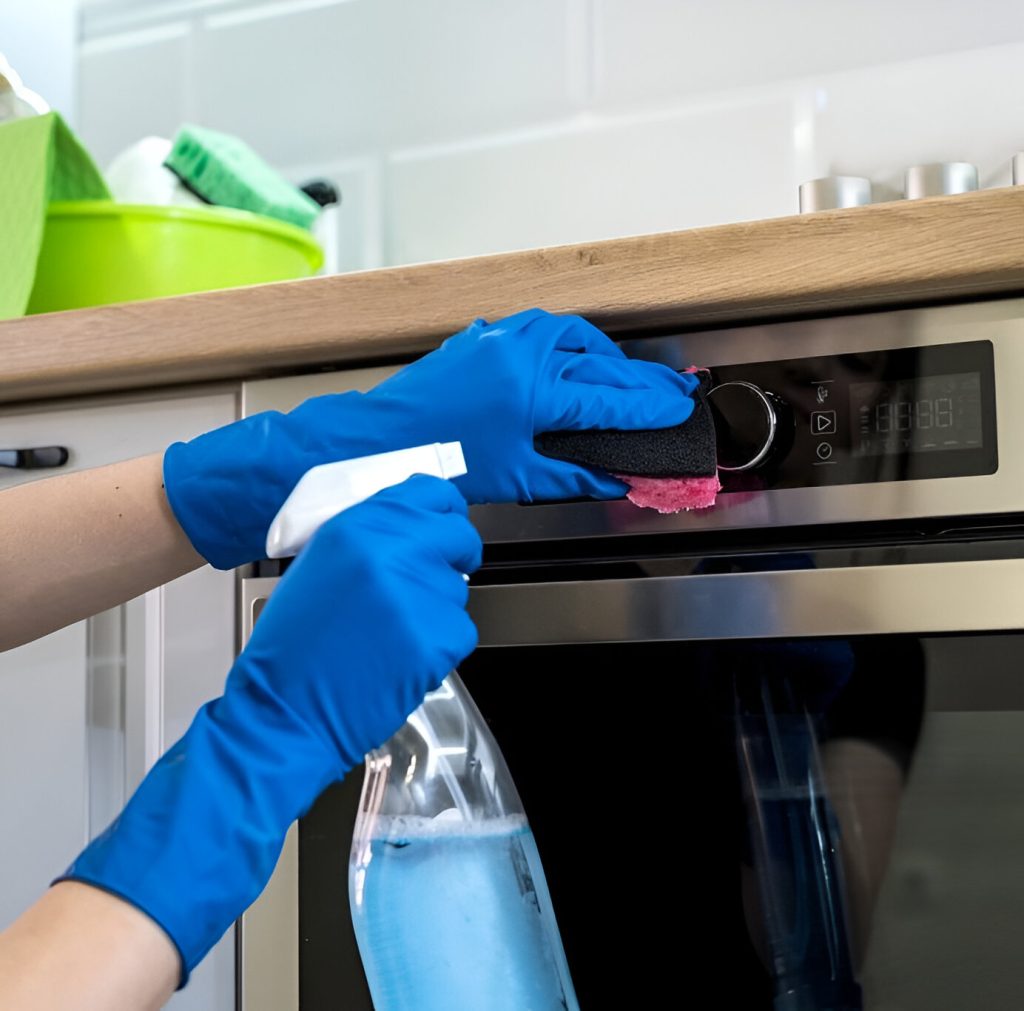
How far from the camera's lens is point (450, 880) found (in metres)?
0.66

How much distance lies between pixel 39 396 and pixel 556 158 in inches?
23.3

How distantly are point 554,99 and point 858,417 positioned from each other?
72cm

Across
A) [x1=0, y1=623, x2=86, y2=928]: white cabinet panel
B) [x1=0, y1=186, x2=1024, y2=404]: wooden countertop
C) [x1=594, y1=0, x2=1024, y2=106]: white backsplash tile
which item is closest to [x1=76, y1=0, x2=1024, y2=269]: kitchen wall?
[x1=594, y1=0, x2=1024, y2=106]: white backsplash tile

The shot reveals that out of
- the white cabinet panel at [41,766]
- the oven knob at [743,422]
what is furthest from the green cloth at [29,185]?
the oven knob at [743,422]

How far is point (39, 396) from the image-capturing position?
0.92 metres

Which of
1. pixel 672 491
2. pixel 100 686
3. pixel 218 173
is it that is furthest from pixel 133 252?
pixel 672 491

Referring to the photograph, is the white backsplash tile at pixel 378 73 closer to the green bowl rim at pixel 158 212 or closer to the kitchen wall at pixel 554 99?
the kitchen wall at pixel 554 99

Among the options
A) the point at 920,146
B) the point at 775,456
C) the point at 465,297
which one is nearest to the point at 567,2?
the point at 920,146

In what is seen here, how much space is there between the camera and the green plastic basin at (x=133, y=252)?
1035mm

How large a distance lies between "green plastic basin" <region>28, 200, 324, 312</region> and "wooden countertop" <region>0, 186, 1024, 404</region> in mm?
182

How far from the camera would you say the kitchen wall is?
3.60 feet

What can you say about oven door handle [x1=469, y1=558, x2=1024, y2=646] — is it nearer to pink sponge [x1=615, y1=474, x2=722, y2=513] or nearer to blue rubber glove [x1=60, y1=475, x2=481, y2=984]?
pink sponge [x1=615, y1=474, x2=722, y2=513]

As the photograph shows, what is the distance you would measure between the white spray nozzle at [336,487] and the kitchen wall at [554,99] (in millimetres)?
691

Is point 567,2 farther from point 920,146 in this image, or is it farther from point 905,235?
point 905,235
